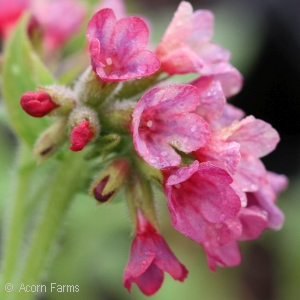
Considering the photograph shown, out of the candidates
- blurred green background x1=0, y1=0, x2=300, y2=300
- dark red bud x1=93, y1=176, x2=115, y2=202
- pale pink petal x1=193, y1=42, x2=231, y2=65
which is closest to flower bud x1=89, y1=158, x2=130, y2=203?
dark red bud x1=93, y1=176, x2=115, y2=202

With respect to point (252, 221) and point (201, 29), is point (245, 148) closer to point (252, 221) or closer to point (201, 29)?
point (252, 221)

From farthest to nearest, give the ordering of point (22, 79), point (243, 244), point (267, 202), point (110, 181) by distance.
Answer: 1. point (243, 244)
2. point (22, 79)
3. point (267, 202)
4. point (110, 181)

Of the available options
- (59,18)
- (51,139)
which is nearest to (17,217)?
(51,139)

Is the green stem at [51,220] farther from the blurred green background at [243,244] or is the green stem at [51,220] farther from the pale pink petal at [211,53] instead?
the pale pink petal at [211,53]

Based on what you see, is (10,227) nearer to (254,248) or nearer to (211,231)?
(211,231)

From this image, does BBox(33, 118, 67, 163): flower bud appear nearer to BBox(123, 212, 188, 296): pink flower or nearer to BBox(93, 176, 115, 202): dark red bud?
BBox(93, 176, 115, 202): dark red bud

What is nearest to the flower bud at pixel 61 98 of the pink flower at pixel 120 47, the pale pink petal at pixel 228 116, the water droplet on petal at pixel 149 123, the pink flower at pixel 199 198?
the pink flower at pixel 120 47
